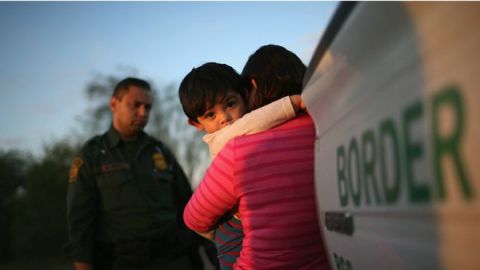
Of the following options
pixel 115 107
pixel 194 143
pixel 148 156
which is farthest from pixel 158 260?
pixel 194 143

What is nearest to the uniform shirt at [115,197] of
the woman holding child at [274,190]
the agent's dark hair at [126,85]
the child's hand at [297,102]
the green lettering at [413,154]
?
the agent's dark hair at [126,85]

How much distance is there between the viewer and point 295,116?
1624mm

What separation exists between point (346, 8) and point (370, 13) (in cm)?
14

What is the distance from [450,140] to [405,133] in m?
0.13

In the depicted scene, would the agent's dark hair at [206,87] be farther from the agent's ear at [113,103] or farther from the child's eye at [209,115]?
the agent's ear at [113,103]

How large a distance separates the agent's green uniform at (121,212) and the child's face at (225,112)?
5.23 feet

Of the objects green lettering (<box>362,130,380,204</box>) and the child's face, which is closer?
green lettering (<box>362,130,380,204</box>)

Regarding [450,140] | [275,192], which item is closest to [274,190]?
[275,192]

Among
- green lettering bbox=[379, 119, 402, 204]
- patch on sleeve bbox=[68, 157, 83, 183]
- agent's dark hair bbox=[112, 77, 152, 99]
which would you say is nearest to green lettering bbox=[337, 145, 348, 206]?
green lettering bbox=[379, 119, 402, 204]

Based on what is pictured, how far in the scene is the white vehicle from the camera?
26.2 inches

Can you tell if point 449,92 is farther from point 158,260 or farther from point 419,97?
point 158,260

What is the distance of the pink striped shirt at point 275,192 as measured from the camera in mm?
1519

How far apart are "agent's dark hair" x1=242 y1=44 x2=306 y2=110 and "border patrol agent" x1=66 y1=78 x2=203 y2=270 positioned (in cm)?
191

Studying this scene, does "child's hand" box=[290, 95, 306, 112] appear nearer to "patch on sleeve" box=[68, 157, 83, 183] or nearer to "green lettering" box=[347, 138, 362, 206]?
"green lettering" box=[347, 138, 362, 206]
